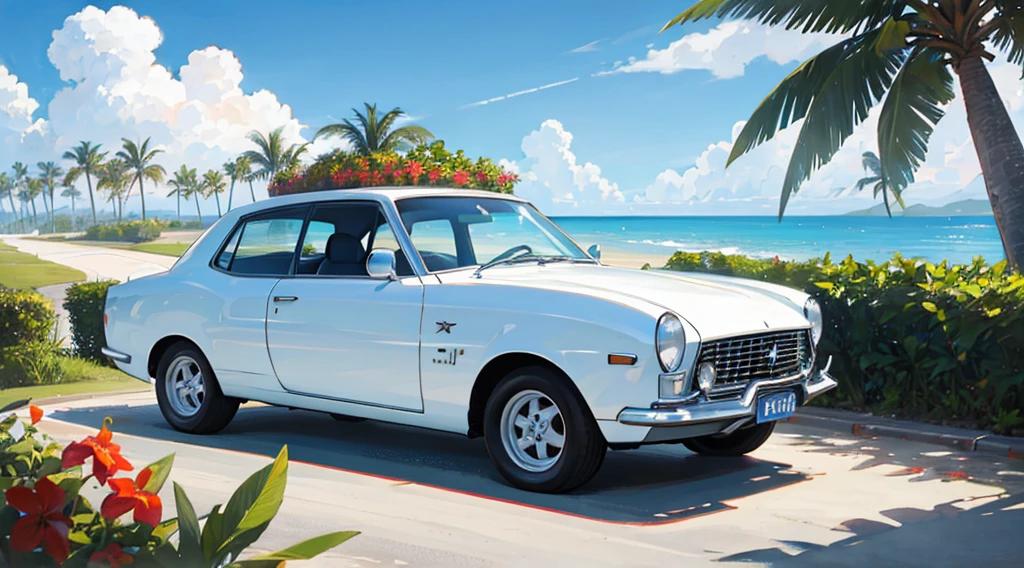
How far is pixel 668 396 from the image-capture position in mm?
5617

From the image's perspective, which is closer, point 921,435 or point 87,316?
point 921,435

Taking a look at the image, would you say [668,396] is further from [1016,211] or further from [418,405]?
[1016,211]

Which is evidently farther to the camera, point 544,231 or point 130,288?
point 130,288

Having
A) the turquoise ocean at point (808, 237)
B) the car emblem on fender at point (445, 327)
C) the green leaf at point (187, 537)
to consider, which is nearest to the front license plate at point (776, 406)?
the car emblem on fender at point (445, 327)

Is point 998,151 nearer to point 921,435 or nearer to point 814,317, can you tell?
point 921,435

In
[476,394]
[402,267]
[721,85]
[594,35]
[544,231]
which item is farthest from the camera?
[594,35]

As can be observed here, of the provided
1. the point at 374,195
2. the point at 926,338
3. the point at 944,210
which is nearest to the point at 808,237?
the point at 944,210

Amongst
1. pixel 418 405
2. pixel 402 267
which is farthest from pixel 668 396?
pixel 402 267

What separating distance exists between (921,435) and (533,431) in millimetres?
3550

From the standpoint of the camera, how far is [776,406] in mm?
6070

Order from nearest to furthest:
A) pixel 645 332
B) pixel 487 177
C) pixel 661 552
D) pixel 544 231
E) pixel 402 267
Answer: pixel 661 552, pixel 645 332, pixel 402 267, pixel 544 231, pixel 487 177

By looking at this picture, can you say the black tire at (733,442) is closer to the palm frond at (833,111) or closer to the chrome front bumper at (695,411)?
the chrome front bumper at (695,411)

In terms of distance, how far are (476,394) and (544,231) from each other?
1757 mm

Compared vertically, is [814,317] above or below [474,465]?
above
